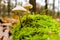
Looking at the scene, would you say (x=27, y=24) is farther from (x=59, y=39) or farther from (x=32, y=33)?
(x=59, y=39)

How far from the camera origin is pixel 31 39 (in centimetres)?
142

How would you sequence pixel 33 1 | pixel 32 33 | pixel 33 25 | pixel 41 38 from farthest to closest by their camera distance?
pixel 33 1 → pixel 33 25 → pixel 32 33 → pixel 41 38

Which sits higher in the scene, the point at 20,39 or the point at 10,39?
the point at 20,39

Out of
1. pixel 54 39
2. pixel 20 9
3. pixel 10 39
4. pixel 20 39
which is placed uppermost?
pixel 20 9

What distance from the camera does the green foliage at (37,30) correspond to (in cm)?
132

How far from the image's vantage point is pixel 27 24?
1936 mm

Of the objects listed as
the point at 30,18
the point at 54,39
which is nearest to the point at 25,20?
the point at 30,18

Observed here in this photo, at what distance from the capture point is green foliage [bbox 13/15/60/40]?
4.33 feet

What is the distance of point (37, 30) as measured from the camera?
1592 mm

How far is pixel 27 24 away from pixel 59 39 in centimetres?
77

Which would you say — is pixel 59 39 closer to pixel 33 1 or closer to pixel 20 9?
pixel 20 9

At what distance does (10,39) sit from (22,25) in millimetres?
297

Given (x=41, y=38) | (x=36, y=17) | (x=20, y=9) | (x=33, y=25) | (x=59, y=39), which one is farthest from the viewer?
(x=36, y=17)

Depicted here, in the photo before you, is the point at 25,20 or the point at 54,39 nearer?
the point at 54,39
